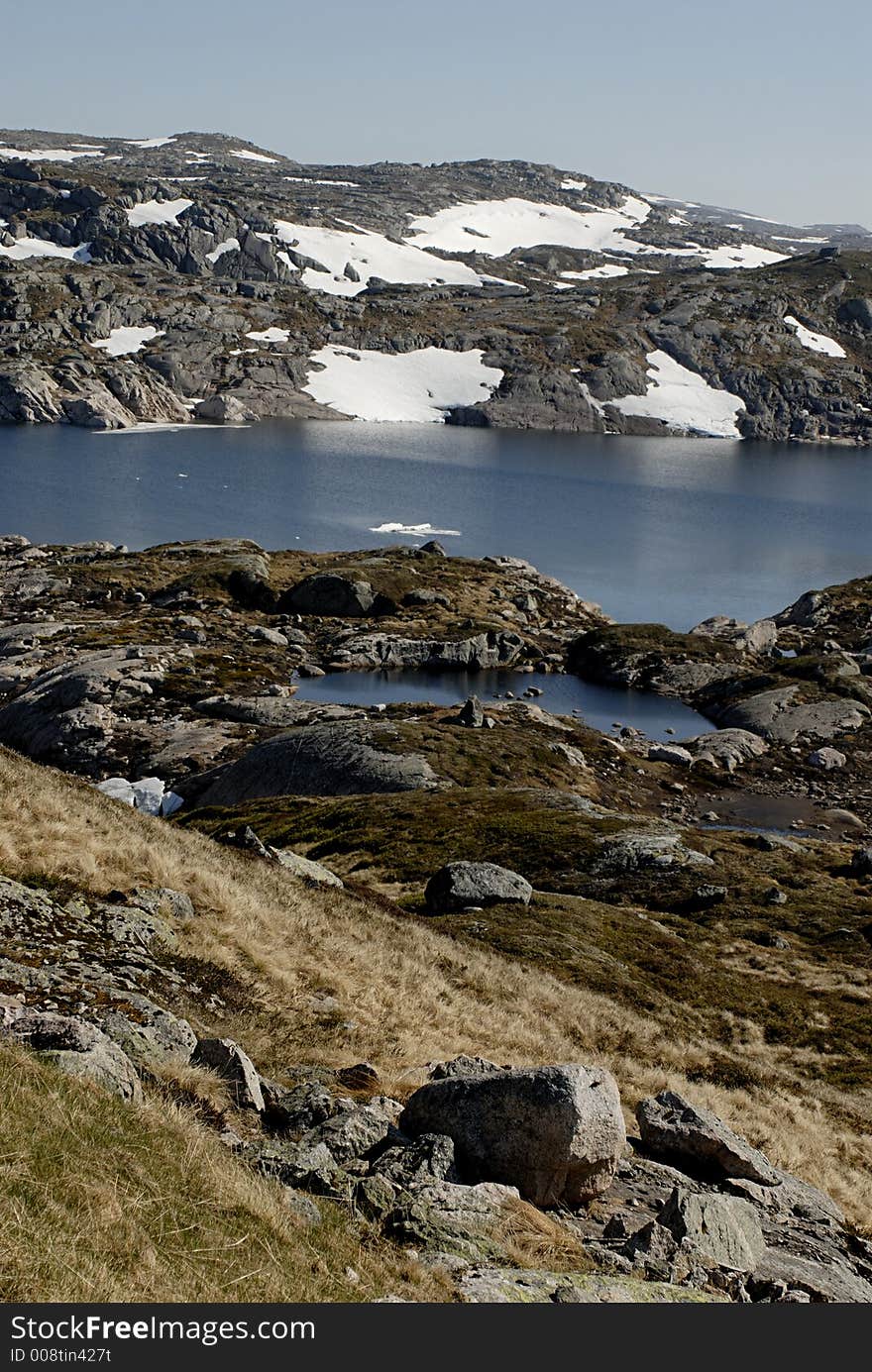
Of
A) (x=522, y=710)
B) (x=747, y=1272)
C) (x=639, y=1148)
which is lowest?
(x=522, y=710)

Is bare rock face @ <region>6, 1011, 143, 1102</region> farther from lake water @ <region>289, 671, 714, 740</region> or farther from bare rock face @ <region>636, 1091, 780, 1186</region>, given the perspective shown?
lake water @ <region>289, 671, 714, 740</region>

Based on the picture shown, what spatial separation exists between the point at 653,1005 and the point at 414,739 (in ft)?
126

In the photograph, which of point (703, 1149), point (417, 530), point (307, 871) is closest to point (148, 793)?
point (307, 871)

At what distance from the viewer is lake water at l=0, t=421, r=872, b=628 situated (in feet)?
451

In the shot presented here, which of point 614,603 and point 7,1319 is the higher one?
point 7,1319

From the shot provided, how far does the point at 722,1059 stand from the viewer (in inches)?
1051

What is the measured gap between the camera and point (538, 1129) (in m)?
→ 13.0

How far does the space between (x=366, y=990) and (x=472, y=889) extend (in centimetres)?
1876

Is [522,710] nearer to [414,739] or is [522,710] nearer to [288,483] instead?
[414,739]

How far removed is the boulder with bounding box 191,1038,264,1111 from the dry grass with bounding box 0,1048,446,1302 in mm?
1920

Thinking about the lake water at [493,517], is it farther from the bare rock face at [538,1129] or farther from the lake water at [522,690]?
the bare rock face at [538,1129]

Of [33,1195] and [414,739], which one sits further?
[414,739]

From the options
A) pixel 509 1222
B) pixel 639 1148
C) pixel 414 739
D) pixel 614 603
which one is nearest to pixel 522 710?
pixel 414 739

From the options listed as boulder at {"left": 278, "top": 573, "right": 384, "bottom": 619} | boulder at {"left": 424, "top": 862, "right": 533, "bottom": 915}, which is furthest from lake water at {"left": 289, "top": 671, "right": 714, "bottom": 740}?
boulder at {"left": 424, "top": 862, "right": 533, "bottom": 915}
